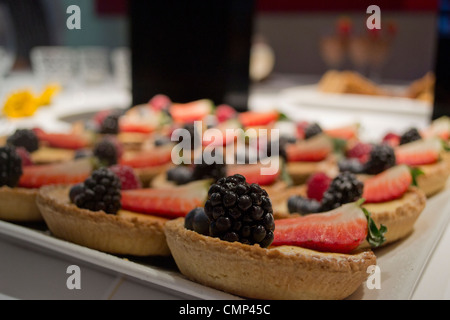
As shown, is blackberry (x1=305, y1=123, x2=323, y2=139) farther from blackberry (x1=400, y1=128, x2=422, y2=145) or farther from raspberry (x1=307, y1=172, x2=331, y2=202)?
raspberry (x1=307, y1=172, x2=331, y2=202)

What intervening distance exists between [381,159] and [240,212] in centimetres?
81

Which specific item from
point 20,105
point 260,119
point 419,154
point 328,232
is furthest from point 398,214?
point 20,105

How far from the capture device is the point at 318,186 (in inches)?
54.6

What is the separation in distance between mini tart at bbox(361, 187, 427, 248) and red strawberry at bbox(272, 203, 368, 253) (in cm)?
21

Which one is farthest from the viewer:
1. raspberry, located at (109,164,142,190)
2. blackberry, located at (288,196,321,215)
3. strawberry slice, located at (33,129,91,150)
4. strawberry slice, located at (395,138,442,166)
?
strawberry slice, located at (33,129,91,150)

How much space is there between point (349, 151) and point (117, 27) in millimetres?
5460

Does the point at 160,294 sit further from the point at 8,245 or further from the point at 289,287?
the point at 8,245

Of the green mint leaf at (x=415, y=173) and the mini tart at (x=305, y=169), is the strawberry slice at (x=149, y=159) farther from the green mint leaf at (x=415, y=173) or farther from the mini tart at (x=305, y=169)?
the green mint leaf at (x=415, y=173)

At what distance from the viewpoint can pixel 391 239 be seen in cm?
125

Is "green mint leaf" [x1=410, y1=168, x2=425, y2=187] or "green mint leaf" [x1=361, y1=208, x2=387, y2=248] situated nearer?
"green mint leaf" [x1=361, y1=208, x2=387, y2=248]

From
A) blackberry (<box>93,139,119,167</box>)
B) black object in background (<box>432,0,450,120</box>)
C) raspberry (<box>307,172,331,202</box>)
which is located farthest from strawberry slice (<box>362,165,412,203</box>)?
black object in background (<box>432,0,450,120</box>)

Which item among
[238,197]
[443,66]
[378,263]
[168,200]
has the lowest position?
[378,263]

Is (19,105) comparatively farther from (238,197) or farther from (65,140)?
(238,197)

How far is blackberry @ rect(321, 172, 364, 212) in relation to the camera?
121 cm
